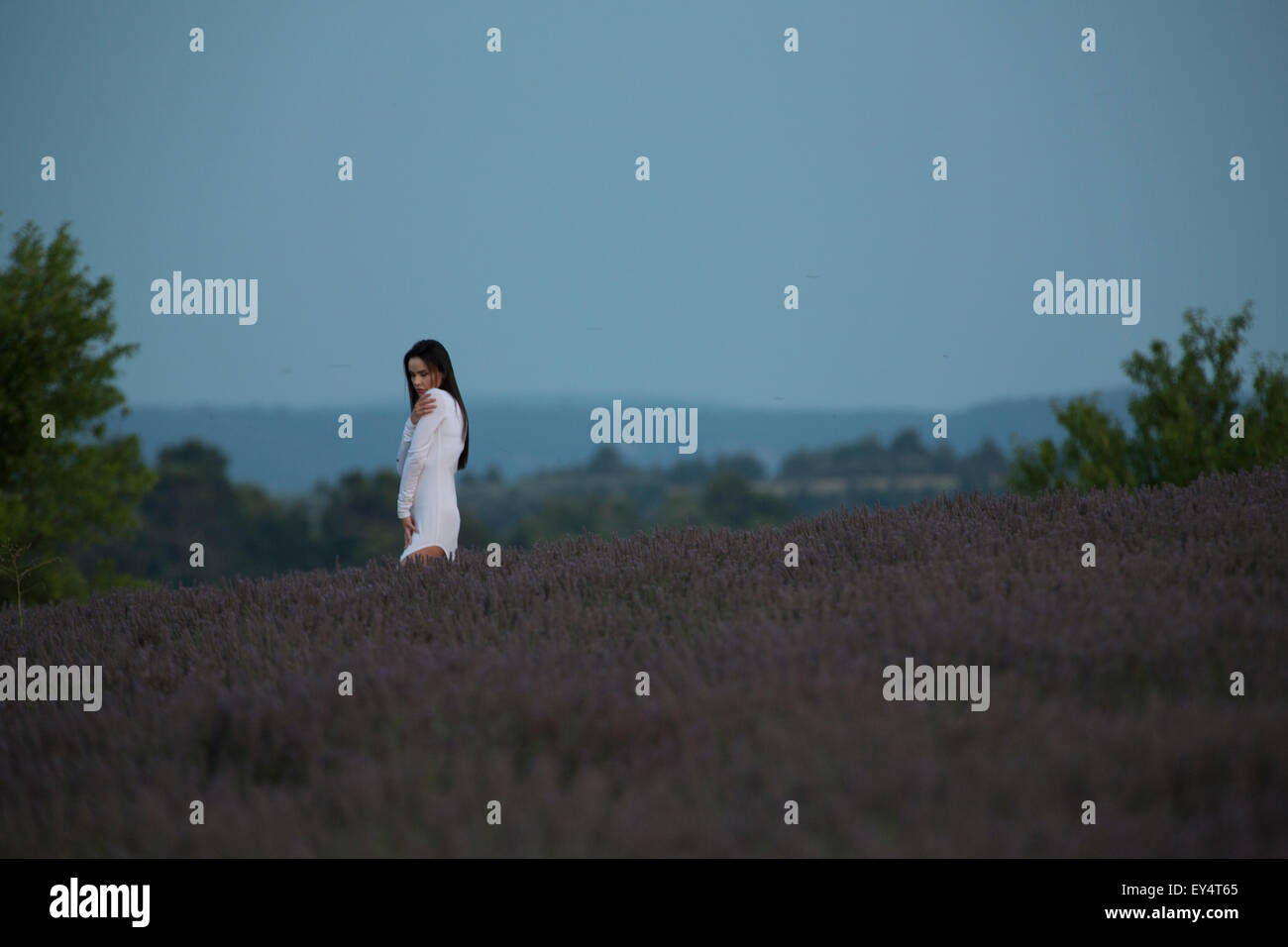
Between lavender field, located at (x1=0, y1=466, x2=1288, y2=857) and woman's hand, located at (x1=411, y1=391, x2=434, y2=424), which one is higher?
woman's hand, located at (x1=411, y1=391, x2=434, y2=424)

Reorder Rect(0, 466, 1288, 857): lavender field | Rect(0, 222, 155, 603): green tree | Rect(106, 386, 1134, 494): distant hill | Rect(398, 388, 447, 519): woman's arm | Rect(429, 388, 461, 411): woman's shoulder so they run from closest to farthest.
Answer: Rect(0, 466, 1288, 857): lavender field < Rect(398, 388, 447, 519): woman's arm < Rect(429, 388, 461, 411): woman's shoulder < Rect(0, 222, 155, 603): green tree < Rect(106, 386, 1134, 494): distant hill

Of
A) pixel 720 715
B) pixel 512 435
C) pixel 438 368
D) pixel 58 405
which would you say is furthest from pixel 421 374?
pixel 512 435

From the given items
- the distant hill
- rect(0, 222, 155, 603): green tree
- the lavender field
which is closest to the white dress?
the lavender field

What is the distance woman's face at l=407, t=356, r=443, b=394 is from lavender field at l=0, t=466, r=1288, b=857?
2.24 m

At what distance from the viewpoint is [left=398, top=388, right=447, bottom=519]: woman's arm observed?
7.61 m

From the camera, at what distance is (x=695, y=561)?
19.5 ft

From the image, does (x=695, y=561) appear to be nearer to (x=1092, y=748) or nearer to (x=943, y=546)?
(x=943, y=546)

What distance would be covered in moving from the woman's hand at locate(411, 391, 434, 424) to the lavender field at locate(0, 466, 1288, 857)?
78.6 inches

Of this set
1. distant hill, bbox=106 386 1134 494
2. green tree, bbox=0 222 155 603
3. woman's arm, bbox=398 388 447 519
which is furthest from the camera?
distant hill, bbox=106 386 1134 494

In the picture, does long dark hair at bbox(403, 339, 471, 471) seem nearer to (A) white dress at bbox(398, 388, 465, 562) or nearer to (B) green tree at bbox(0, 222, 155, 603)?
(A) white dress at bbox(398, 388, 465, 562)

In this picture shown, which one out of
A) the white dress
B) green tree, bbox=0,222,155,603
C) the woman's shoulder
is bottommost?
the white dress

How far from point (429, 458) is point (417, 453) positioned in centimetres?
14

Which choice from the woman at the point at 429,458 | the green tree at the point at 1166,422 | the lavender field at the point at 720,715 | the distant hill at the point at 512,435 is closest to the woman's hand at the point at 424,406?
the woman at the point at 429,458

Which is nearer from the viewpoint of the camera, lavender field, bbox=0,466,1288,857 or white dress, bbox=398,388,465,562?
lavender field, bbox=0,466,1288,857
